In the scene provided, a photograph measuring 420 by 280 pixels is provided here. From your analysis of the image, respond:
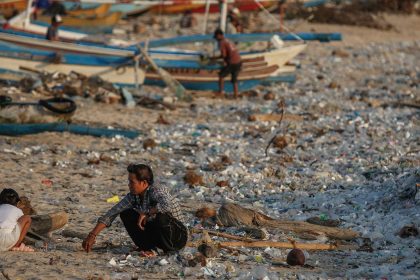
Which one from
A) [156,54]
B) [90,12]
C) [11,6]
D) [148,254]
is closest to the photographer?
[148,254]

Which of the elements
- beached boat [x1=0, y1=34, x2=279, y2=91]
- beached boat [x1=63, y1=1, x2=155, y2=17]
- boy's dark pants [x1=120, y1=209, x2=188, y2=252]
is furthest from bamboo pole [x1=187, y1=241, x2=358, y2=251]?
beached boat [x1=63, y1=1, x2=155, y2=17]

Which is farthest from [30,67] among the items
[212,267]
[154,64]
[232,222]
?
[212,267]

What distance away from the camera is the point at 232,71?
1958 centimetres

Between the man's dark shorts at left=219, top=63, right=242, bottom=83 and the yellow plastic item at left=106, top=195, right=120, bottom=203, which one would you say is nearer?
the yellow plastic item at left=106, top=195, right=120, bottom=203

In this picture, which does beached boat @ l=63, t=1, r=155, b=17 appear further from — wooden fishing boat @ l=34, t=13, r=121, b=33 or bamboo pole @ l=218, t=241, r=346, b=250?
bamboo pole @ l=218, t=241, r=346, b=250

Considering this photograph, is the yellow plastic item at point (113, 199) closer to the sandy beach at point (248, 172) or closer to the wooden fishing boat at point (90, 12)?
the sandy beach at point (248, 172)

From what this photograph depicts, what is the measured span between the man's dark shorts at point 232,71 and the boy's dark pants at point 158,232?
11819 millimetres

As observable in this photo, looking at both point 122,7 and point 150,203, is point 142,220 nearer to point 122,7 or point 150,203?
point 150,203

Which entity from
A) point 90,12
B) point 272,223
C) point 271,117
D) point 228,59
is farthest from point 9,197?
point 90,12

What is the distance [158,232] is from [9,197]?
1269 mm

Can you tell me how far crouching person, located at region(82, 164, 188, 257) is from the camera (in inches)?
306

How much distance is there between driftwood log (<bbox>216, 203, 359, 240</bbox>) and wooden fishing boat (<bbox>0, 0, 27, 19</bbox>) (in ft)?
63.6

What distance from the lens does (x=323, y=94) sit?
20500mm

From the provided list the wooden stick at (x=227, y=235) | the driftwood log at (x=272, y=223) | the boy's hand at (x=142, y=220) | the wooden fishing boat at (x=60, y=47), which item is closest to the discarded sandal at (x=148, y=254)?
the boy's hand at (x=142, y=220)
